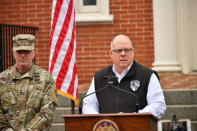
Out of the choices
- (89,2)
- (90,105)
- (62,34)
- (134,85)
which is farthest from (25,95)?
(89,2)

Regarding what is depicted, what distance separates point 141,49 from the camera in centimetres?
1042

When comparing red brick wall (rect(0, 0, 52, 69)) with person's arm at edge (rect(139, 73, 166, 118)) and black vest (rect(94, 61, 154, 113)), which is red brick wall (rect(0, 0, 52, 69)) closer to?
black vest (rect(94, 61, 154, 113))

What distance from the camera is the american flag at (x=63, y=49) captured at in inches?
291

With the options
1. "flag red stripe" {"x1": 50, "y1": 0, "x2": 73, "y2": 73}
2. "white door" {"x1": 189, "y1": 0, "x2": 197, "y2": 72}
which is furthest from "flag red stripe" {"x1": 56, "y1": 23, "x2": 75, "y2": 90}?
"white door" {"x1": 189, "y1": 0, "x2": 197, "y2": 72}

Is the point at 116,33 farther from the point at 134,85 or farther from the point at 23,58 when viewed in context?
the point at 23,58

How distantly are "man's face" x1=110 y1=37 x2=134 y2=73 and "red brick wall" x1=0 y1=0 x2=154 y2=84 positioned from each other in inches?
168

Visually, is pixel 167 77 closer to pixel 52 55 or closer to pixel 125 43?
pixel 52 55

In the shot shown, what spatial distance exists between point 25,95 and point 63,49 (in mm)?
1997

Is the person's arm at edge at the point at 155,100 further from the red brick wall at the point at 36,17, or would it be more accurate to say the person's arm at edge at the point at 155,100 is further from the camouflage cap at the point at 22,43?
the red brick wall at the point at 36,17

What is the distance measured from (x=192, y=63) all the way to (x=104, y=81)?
15.1 feet

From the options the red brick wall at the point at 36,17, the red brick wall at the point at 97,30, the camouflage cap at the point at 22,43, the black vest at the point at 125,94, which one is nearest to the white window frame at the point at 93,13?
the red brick wall at the point at 97,30

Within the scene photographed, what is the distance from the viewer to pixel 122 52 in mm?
6066

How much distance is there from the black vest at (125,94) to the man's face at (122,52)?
6.1 inches

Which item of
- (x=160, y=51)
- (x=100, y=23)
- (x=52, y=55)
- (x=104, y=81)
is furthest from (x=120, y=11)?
(x=104, y=81)
